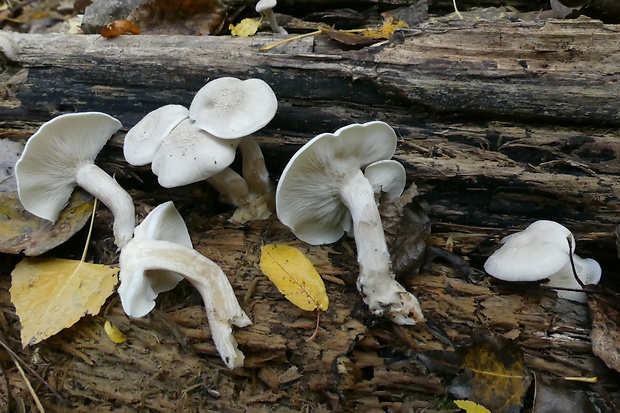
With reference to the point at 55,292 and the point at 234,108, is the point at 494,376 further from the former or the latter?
the point at 55,292

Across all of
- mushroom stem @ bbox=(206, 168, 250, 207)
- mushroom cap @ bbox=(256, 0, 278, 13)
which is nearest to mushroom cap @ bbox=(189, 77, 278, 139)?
mushroom stem @ bbox=(206, 168, 250, 207)

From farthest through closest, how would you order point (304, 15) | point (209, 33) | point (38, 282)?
point (304, 15), point (209, 33), point (38, 282)

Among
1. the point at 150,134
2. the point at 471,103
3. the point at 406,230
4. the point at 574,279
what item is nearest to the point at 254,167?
the point at 150,134

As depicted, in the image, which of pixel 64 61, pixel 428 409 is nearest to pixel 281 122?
pixel 64 61

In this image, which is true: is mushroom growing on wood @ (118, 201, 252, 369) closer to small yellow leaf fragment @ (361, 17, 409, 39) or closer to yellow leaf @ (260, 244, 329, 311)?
yellow leaf @ (260, 244, 329, 311)

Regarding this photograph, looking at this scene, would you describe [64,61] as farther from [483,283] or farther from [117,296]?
[483,283]

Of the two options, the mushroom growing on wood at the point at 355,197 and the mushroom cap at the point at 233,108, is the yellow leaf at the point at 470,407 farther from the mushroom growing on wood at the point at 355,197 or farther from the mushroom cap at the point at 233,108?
the mushroom cap at the point at 233,108

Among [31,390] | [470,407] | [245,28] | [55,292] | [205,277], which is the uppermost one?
[245,28]
